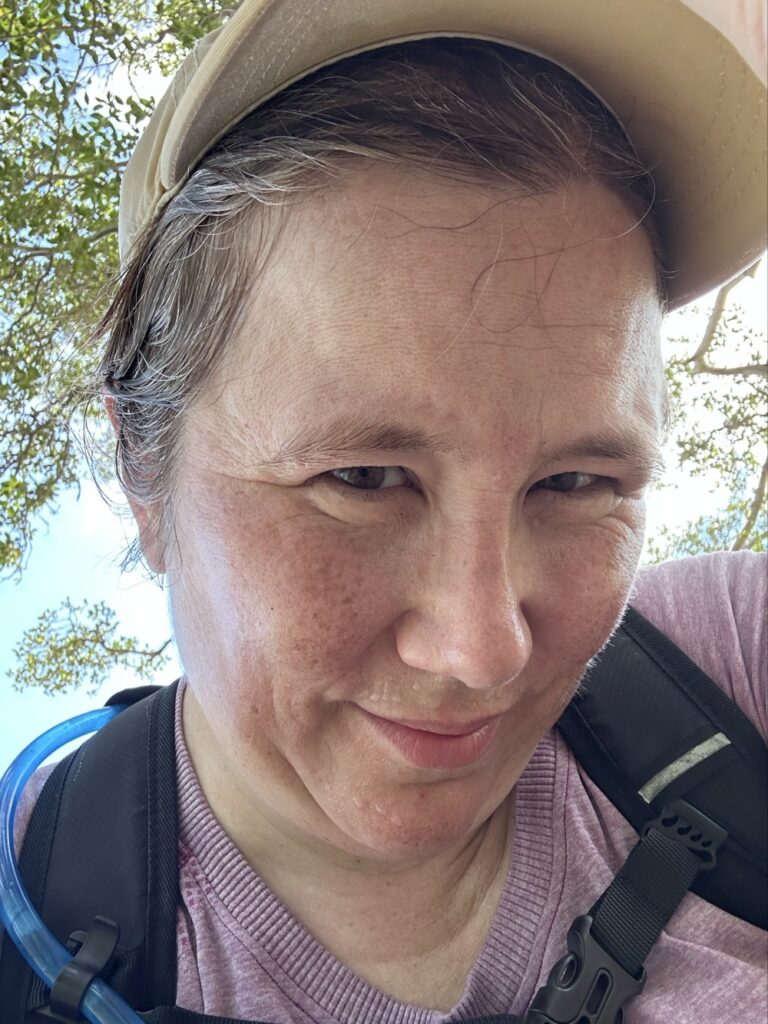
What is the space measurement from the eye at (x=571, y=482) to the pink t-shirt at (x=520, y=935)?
43cm

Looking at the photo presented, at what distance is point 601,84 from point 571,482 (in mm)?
386

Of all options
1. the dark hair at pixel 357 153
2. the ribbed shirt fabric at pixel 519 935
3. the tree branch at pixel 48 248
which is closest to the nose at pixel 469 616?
the dark hair at pixel 357 153

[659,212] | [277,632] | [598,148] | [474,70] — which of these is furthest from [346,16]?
[277,632]

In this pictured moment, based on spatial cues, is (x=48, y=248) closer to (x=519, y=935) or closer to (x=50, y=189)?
(x=50, y=189)

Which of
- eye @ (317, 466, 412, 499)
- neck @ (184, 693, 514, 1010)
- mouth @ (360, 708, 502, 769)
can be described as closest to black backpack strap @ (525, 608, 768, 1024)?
neck @ (184, 693, 514, 1010)

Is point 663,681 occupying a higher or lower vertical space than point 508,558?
lower

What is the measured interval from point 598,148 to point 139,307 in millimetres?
504

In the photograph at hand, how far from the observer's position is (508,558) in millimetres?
721

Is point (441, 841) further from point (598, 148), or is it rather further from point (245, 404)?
point (598, 148)

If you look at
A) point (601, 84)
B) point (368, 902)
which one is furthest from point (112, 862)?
point (601, 84)

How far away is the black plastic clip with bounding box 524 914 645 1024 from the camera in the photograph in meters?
0.83

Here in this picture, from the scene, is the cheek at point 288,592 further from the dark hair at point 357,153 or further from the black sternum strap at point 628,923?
the black sternum strap at point 628,923

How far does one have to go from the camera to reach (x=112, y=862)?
2.84 ft

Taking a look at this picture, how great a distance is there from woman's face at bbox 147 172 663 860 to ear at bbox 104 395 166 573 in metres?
0.08
